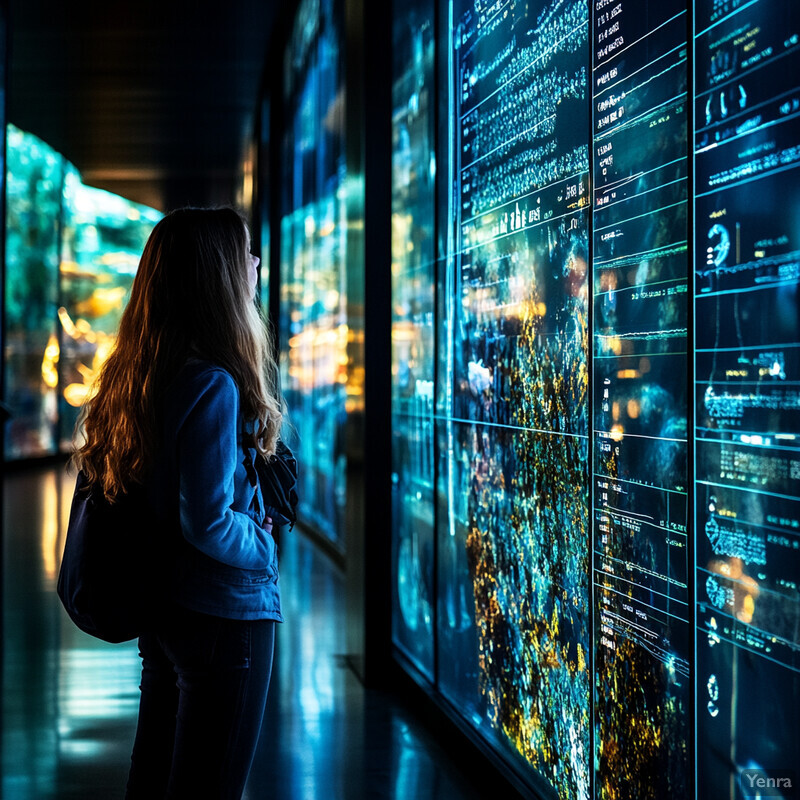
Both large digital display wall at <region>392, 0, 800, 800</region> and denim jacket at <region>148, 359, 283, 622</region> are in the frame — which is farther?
denim jacket at <region>148, 359, 283, 622</region>

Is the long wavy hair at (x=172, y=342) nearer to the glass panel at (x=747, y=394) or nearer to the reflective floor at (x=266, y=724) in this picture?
the glass panel at (x=747, y=394)

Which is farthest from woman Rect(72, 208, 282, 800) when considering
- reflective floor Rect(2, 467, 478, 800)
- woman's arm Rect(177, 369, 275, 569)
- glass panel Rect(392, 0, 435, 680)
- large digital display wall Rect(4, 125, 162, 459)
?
large digital display wall Rect(4, 125, 162, 459)

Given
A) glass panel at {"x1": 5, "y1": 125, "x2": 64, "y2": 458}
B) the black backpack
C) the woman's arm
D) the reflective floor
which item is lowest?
the reflective floor

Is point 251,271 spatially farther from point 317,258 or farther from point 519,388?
point 317,258

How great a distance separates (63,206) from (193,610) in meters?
20.6

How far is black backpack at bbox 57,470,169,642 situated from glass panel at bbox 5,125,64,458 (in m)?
17.1

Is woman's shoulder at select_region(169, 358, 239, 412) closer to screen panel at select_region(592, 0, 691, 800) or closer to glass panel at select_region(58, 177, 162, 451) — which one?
screen panel at select_region(592, 0, 691, 800)

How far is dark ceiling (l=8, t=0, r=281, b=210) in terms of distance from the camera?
966 cm

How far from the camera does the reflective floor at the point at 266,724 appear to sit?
11.4 feet

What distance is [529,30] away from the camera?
287 centimetres

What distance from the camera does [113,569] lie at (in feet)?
6.32

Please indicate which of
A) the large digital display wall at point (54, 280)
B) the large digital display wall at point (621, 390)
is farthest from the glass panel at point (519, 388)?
the large digital display wall at point (54, 280)

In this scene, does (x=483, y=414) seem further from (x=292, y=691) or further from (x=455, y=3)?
(x=292, y=691)

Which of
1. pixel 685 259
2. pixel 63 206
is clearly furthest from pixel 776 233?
pixel 63 206
